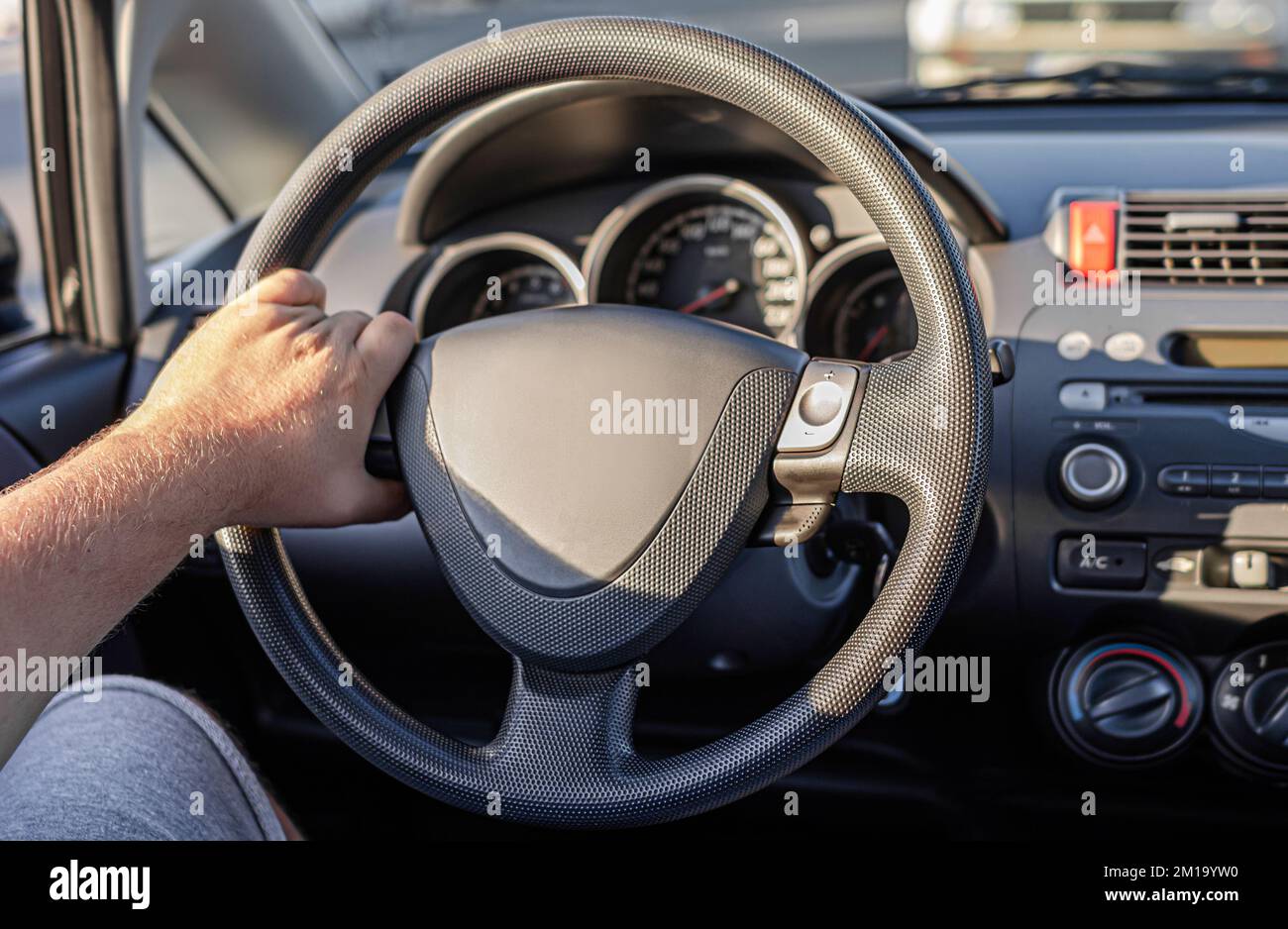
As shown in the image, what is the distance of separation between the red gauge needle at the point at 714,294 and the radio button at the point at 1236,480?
29.2 inches

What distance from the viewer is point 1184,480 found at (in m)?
1.55

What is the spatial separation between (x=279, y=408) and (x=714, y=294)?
0.92m

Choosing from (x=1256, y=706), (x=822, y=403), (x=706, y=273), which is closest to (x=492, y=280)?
(x=706, y=273)

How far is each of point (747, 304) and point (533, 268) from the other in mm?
337

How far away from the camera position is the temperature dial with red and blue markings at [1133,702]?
1.59 meters

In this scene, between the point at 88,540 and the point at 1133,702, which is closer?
the point at 88,540

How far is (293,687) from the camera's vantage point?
4.10ft

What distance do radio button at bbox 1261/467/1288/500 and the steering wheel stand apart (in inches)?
23.8

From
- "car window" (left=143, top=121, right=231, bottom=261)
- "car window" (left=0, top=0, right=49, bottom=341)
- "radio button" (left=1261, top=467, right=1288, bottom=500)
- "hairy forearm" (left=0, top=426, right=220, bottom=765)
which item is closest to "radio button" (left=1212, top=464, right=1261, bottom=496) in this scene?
"radio button" (left=1261, top=467, right=1288, bottom=500)

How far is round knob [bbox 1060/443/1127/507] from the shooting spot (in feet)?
5.12

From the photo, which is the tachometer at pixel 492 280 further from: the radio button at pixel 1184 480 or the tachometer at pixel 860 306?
the radio button at pixel 1184 480

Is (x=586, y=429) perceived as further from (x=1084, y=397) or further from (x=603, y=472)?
(x=1084, y=397)

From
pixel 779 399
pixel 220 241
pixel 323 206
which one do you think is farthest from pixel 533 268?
pixel 779 399
